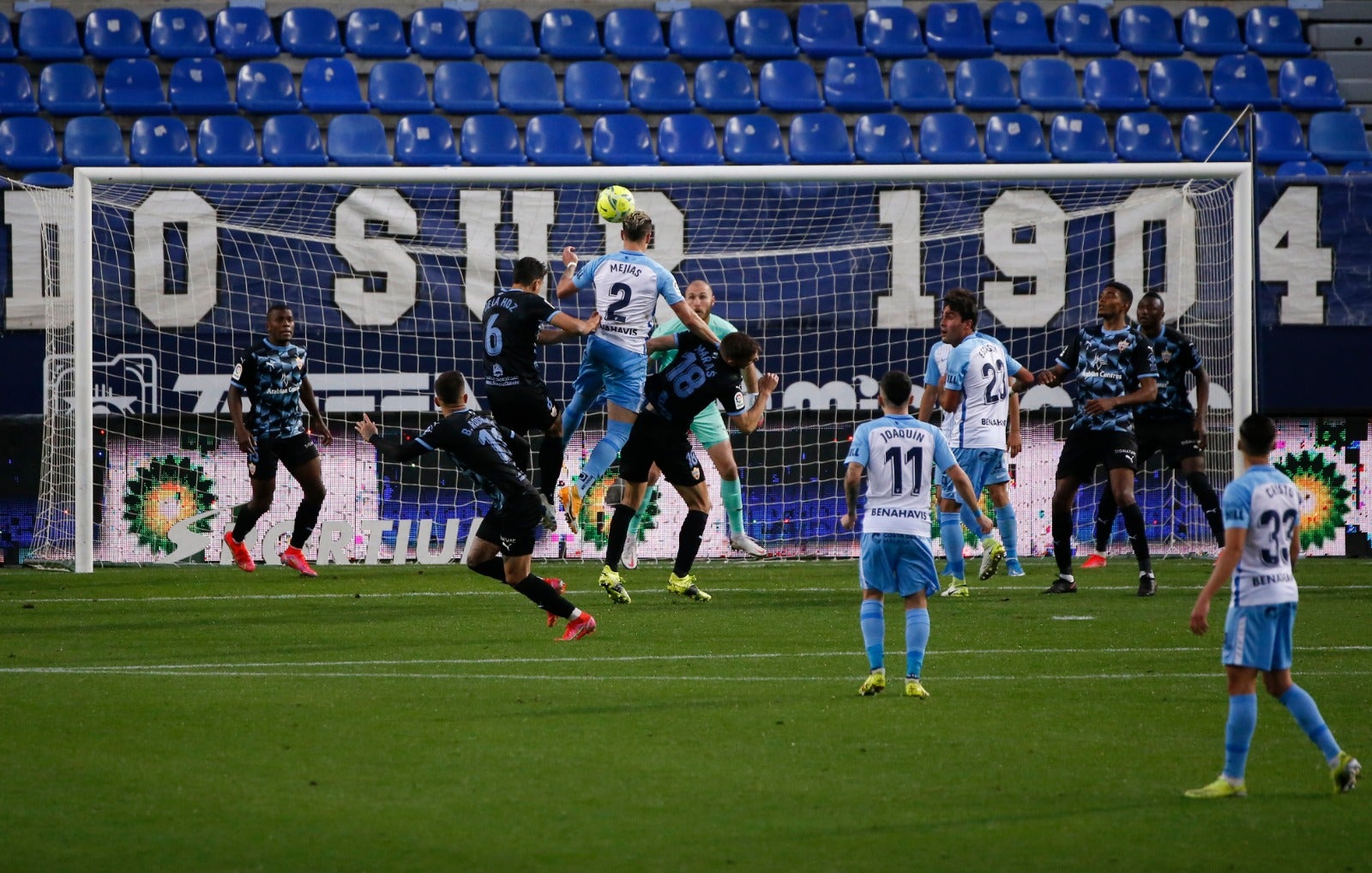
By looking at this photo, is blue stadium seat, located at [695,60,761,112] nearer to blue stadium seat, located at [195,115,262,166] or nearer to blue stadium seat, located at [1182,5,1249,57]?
blue stadium seat, located at [195,115,262,166]

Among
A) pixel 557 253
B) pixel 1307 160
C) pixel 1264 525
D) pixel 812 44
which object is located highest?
pixel 812 44

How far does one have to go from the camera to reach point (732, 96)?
728 inches

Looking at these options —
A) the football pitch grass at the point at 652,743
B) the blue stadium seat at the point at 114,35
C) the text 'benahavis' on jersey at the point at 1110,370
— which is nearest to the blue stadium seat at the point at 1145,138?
the text 'benahavis' on jersey at the point at 1110,370

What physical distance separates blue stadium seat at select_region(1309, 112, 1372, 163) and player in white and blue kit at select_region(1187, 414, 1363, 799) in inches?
567

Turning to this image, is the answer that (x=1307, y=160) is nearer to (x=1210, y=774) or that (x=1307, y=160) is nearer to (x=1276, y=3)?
(x=1276, y=3)

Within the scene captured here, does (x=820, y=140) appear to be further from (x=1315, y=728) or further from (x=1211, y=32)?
(x=1315, y=728)

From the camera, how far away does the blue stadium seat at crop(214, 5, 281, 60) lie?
18.6m

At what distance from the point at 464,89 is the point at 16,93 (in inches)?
197

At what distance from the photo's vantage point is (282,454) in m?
13.0

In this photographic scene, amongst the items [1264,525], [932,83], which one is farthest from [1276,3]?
[1264,525]

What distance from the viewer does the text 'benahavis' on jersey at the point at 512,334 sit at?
Answer: 438 inches

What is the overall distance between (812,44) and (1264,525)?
14.7m

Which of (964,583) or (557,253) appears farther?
(557,253)

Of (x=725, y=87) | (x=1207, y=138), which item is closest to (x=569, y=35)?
(x=725, y=87)
